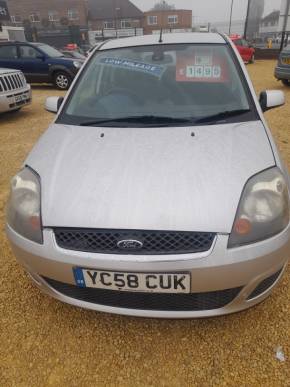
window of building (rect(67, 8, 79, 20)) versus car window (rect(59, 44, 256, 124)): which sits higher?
window of building (rect(67, 8, 79, 20))

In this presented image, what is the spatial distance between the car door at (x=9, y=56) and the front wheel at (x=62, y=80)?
1.35m

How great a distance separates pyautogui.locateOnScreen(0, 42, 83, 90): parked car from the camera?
10156 mm

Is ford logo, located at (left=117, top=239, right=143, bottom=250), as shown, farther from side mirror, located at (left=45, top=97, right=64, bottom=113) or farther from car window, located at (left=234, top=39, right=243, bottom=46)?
car window, located at (left=234, top=39, right=243, bottom=46)

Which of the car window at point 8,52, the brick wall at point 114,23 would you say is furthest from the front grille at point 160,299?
the brick wall at point 114,23

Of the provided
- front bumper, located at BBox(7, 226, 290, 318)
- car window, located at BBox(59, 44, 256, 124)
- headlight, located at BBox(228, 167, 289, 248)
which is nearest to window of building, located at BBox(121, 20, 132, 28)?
car window, located at BBox(59, 44, 256, 124)

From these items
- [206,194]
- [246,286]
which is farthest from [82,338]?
[206,194]

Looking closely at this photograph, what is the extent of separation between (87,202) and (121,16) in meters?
57.1

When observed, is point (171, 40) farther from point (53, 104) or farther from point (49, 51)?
point (49, 51)

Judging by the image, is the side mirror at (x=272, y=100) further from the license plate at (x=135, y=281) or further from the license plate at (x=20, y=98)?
the license plate at (x=20, y=98)

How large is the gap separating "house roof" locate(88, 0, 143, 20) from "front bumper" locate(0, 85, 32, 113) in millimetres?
50851

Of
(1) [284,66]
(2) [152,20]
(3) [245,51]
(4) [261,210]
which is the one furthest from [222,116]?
(2) [152,20]

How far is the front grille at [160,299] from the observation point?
60.8 inches

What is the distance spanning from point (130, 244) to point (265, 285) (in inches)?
29.0

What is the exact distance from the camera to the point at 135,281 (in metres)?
1.47
